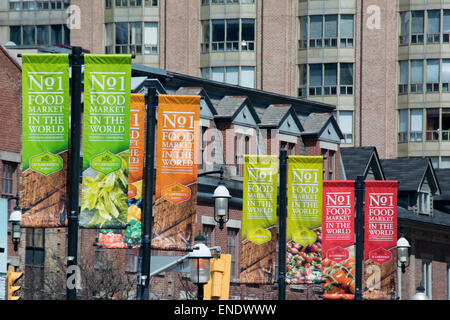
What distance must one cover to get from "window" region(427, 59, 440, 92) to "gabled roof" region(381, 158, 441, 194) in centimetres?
1744

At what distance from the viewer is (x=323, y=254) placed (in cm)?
3878

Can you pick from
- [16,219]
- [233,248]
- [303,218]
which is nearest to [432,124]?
[233,248]

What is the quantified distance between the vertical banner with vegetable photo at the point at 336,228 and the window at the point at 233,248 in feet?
22.3

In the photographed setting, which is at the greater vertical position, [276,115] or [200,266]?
[276,115]

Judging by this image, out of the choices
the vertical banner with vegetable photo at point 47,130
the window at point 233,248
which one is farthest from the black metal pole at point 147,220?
the window at point 233,248

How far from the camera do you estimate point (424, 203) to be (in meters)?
61.7

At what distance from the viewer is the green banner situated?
20.9 m

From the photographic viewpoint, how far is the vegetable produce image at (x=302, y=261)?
35.5 meters

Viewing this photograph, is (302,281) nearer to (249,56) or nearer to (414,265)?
(414,265)

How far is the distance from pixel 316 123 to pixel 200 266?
2639 centimetres

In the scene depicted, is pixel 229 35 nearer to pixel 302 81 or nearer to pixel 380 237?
pixel 302 81

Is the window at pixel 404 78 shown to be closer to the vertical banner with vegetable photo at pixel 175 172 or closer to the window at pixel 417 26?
the window at pixel 417 26
